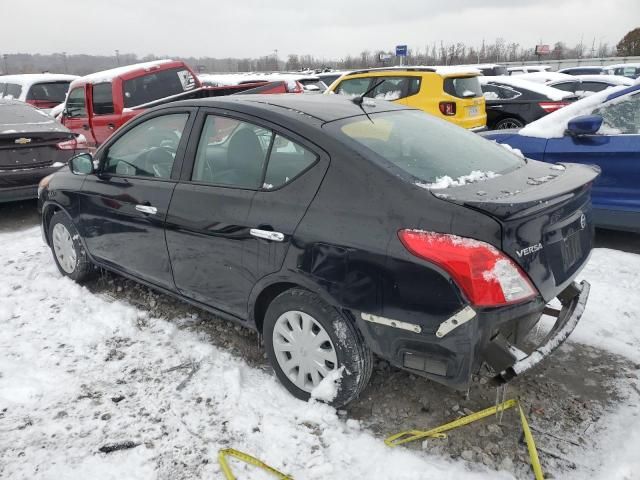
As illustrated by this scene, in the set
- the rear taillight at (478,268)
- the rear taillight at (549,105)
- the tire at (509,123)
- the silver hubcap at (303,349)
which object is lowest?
the silver hubcap at (303,349)

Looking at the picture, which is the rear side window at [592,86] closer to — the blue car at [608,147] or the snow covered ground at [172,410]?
the blue car at [608,147]

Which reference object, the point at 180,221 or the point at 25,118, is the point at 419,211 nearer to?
the point at 180,221

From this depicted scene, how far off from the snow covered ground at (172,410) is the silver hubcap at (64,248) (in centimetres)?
57

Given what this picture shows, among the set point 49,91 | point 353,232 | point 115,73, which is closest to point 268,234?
point 353,232

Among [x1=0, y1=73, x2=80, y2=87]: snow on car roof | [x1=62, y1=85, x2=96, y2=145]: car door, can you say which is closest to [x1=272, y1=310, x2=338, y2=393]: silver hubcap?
[x1=62, y1=85, x2=96, y2=145]: car door

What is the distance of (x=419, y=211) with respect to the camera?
226 centimetres

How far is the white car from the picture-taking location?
12.3m

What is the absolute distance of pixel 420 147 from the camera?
2.86 metres

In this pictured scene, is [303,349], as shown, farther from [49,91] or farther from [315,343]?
[49,91]

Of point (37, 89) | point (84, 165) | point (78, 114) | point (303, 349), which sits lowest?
point (303, 349)

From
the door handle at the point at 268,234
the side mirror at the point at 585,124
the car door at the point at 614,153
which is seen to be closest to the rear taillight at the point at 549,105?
the car door at the point at 614,153

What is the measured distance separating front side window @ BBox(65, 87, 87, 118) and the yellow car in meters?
4.75

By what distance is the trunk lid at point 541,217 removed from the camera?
2.17m

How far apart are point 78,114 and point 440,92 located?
6727 millimetres
